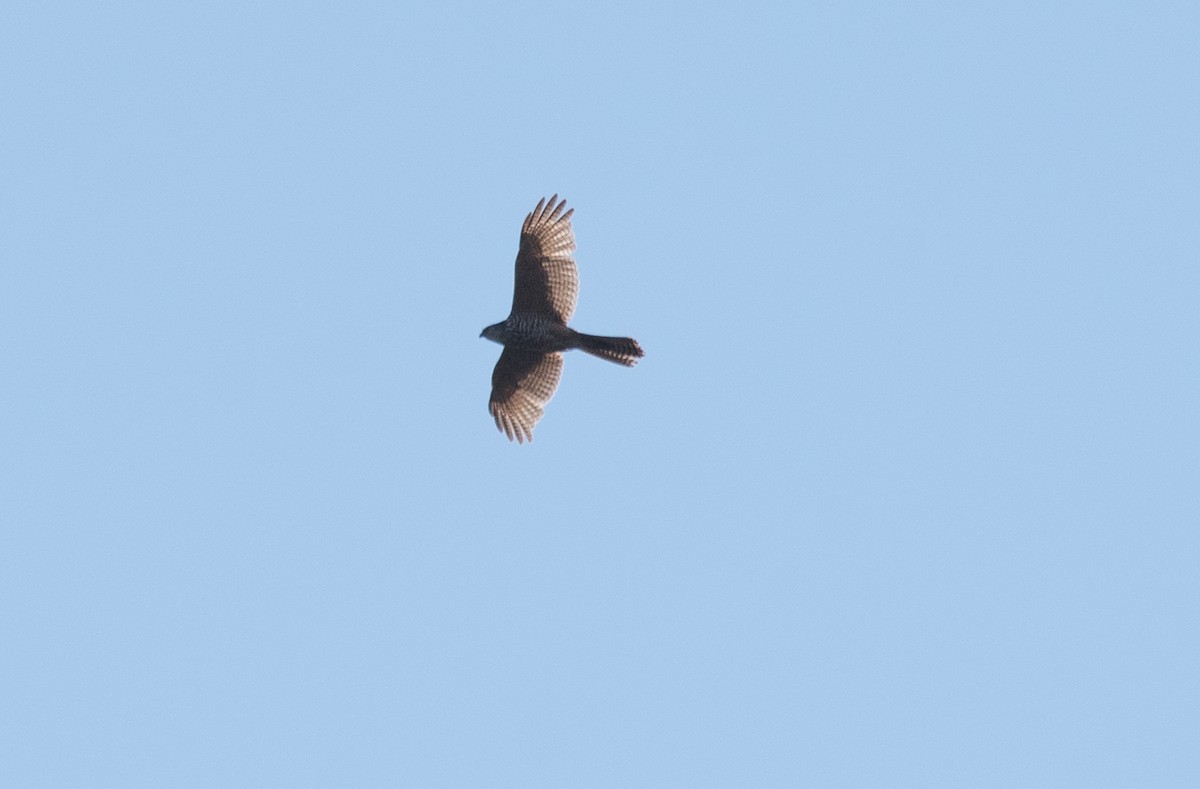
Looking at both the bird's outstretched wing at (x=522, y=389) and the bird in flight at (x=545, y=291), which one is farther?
the bird's outstretched wing at (x=522, y=389)

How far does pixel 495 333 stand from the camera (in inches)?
1197

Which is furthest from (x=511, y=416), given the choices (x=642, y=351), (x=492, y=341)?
(x=642, y=351)

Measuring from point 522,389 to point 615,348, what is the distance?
2.65m

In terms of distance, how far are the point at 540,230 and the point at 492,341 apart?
74.1 inches

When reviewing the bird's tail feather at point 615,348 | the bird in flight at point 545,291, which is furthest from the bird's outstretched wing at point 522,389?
the bird's tail feather at point 615,348

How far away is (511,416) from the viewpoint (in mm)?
31375

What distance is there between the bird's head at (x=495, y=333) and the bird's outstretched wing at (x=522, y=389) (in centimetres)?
49

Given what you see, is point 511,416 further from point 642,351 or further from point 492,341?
point 642,351

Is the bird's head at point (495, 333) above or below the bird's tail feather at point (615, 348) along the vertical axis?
above

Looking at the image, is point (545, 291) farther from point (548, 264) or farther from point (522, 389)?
point (522, 389)

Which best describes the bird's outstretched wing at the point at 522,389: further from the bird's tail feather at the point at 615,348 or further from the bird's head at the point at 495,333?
the bird's tail feather at the point at 615,348

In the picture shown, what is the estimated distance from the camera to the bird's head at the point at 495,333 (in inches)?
1195

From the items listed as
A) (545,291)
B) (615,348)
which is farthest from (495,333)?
(615,348)

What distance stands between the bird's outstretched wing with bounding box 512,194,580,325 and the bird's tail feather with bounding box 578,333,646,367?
0.77 metres
